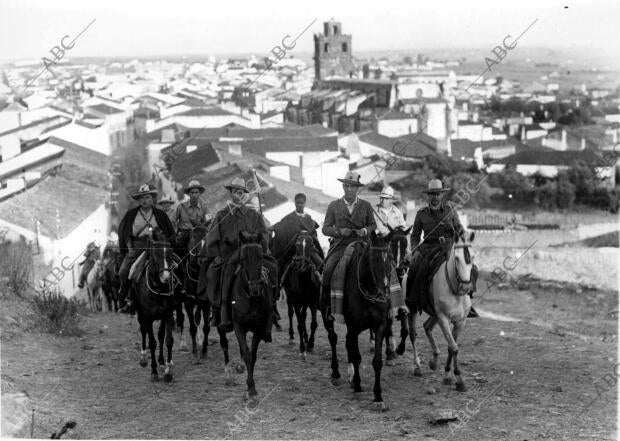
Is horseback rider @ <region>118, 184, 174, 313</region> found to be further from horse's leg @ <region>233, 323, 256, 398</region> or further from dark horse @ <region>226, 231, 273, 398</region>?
horse's leg @ <region>233, 323, 256, 398</region>

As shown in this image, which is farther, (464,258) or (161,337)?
(161,337)

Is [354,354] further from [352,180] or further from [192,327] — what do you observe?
[192,327]

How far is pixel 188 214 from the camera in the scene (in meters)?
12.6

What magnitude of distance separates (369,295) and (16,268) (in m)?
8.26

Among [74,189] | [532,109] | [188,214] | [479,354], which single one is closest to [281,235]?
[188,214]

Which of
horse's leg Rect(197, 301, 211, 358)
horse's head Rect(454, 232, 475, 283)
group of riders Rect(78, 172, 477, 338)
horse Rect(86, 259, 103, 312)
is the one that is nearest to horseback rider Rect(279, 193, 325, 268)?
group of riders Rect(78, 172, 477, 338)

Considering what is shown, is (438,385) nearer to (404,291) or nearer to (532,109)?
(404,291)

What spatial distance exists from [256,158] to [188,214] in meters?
29.9

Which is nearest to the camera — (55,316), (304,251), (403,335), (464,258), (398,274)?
(464,258)

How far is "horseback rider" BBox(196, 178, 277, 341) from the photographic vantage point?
10.4 metres

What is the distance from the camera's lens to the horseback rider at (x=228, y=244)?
10.4 meters

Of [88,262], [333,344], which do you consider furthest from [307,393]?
[88,262]

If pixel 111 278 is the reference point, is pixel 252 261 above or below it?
above

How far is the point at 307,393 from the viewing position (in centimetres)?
1067
